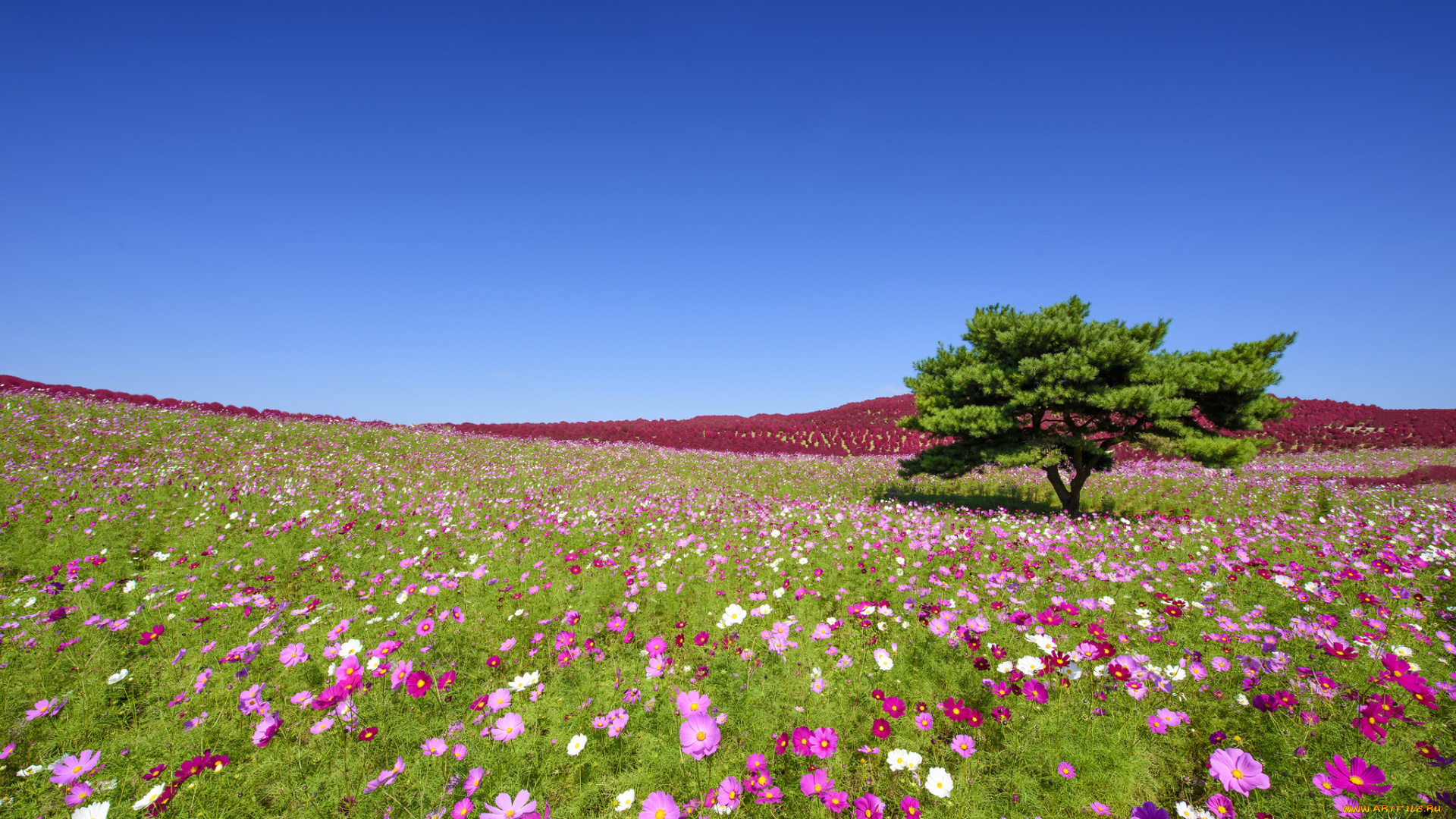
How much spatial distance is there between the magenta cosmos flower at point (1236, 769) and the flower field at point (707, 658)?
0.04 m

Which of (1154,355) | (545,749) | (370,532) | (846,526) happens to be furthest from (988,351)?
(370,532)

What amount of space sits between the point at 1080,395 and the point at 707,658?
7971mm

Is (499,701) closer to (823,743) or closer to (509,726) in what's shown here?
(509,726)

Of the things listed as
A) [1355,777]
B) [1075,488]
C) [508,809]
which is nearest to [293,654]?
[508,809]

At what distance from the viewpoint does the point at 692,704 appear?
8.39ft

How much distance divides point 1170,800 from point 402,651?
5.20 m

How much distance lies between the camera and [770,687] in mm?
3641

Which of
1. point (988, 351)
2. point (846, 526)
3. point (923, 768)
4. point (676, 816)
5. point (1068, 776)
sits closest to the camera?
point (676, 816)

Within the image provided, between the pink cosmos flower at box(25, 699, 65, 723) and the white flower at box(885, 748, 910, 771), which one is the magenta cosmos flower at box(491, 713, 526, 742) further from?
the pink cosmos flower at box(25, 699, 65, 723)

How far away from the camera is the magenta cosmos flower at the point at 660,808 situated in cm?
217

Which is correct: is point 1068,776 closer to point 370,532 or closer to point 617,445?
point 370,532

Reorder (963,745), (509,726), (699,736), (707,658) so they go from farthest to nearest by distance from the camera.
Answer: (707,658), (509,726), (963,745), (699,736)

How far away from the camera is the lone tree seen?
28.3 ft

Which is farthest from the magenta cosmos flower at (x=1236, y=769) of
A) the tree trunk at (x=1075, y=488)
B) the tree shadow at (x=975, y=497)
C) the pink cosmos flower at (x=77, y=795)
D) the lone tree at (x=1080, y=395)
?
the tree trunk at (x=1075, y=488)
